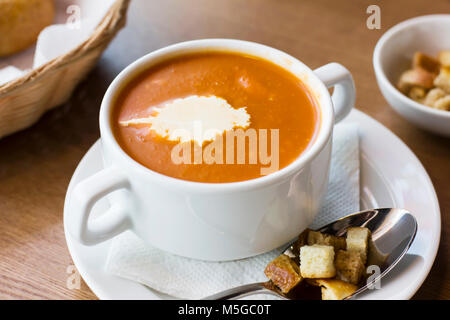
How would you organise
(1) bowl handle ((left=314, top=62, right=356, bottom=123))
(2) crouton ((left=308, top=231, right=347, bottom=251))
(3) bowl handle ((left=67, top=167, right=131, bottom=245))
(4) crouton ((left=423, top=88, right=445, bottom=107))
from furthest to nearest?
(4) crouton ((left=423, top=88, right=445, bottom=107)), (1) bowl handle ((left=314, top=62, right=356, bottom=123)), (2) crouton ((left=308, top=231, right=347, bottom=251)), (3) bowl handle ((left=67, top=167, right=131, bottom=245))

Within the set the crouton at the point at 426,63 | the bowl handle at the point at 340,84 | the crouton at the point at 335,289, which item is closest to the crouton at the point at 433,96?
the crouton at the point at 426,63

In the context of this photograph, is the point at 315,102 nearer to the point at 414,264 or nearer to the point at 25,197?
the point at 414,264

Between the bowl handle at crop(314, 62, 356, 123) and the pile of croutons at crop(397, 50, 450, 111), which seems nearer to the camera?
the bowl handle at crop(314, 62, 356, 123)

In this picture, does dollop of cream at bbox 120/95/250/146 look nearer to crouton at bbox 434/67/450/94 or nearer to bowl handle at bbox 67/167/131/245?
bowl handle at bbox 67/167/131/245

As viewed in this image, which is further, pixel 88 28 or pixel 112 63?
pixel 112 63

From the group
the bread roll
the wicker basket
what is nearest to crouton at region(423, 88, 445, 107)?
the wicker basket

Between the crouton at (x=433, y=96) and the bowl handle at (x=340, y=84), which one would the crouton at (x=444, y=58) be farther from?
the bowl handle at (x=340, y=84)
